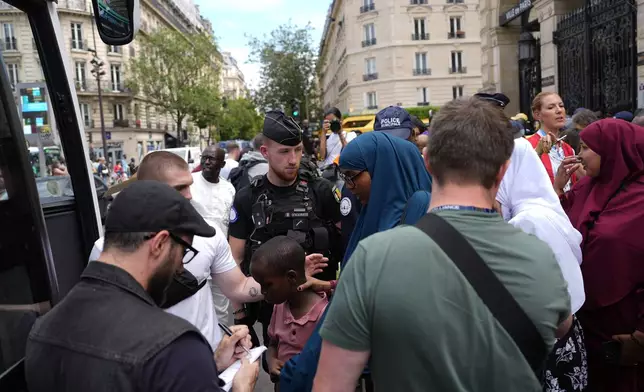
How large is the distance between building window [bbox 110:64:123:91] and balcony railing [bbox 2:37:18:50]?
2268 inches

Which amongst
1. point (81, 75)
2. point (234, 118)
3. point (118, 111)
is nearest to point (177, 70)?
point (118, 111)

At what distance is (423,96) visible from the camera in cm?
5059

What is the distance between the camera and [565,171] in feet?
12.6

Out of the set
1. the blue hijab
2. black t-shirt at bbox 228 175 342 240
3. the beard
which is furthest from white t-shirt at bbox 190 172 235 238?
the beard

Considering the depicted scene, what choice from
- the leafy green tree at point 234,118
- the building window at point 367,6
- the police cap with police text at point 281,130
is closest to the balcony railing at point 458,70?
the building window at point 367,6

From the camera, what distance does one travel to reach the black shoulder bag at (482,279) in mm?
1552

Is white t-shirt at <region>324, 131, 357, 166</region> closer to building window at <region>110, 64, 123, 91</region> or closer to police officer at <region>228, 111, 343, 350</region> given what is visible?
police officer at <region>228, 111, 343, 350</region>

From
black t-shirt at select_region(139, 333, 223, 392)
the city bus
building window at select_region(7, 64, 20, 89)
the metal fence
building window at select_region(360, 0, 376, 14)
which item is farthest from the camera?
building window at select_region(360, 0, 376, 14)

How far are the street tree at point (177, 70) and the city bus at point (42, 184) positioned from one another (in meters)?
50.6

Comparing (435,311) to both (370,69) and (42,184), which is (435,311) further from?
(370,69)

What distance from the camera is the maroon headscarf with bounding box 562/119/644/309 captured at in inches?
116

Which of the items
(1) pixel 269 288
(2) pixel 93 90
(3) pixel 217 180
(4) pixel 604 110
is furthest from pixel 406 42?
(1) pixel 269 288

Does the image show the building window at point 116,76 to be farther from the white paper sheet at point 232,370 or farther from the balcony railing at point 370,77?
the white paper sheet at point 232,370

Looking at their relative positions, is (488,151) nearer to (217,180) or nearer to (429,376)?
(429,376)
